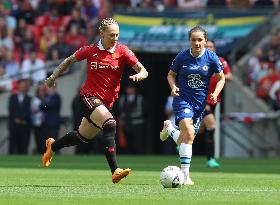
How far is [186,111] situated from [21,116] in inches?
614

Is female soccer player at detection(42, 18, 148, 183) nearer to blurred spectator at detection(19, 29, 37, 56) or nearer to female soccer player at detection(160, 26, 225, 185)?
female soccer player at detection(160, 26, 225, 185)

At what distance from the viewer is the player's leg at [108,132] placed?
15.0m

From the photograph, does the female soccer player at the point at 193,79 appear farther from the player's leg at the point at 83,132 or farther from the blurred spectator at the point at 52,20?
the blurred spectator at the point at 52,20

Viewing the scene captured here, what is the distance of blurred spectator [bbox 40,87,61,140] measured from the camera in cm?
3011

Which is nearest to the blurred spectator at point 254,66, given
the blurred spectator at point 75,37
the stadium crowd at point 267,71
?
the stadium crowd at point 267,71

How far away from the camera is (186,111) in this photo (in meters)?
15.4

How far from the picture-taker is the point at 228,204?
11492 millimetres

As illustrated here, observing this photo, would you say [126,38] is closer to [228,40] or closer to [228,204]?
[228,40]

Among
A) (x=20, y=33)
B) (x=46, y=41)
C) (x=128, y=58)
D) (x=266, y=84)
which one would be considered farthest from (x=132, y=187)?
(x=20, y=33)

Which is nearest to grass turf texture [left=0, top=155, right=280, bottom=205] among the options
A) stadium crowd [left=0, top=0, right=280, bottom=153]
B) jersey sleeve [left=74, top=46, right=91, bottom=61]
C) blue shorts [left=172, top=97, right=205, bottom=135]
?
blue shorts [left=172, top=97, right=205, bottom=135]

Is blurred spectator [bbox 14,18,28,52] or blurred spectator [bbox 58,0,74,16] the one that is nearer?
blurred spectator [bbox 14,18,28,52]

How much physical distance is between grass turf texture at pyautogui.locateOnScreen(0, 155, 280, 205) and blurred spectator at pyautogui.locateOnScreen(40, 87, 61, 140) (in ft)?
29.0

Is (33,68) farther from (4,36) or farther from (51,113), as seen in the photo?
(51,113)

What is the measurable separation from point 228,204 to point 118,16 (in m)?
20.3
